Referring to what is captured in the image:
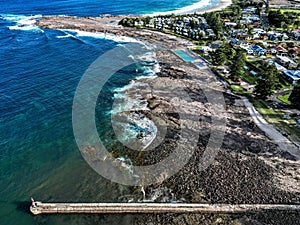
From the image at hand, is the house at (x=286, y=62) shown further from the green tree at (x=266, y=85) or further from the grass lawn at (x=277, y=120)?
the grass lawn at (x=277, y=120)

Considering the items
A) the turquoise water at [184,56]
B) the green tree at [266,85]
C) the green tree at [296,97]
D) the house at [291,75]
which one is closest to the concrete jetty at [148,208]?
the green tree at [296,97]

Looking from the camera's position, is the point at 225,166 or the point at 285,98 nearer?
the point at 225,166

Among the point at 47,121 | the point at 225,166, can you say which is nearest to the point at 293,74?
the point at 225,166

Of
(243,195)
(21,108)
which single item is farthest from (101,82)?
(243,195)

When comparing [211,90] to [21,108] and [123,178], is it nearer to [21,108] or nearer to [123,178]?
[123,178]

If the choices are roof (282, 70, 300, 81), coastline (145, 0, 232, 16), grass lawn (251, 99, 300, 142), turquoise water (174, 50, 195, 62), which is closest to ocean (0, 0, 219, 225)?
turquoise water (174, 50, 195, 62)

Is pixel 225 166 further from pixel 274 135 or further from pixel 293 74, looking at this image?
pixel 293 74
